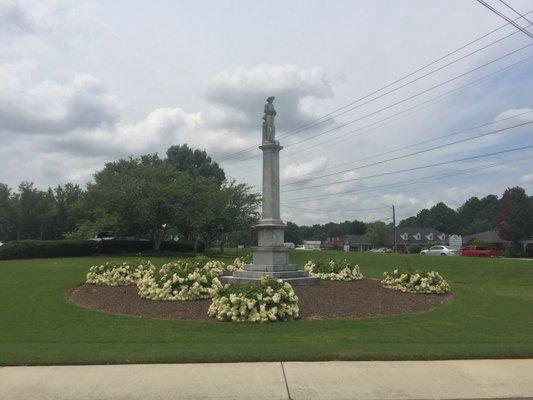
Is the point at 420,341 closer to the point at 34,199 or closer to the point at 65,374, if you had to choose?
the point at 65,374

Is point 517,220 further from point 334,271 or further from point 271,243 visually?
point 271,243

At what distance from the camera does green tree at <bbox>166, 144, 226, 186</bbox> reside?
61.4m

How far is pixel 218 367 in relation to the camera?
6523 mm

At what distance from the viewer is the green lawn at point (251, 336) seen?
278 inches

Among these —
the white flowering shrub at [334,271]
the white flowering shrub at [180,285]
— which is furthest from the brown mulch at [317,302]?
the white flowering shrub at [334,271]

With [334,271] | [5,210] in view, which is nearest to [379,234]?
[5,210]

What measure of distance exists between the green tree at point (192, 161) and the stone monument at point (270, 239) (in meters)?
45.6

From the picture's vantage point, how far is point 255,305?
34.8 feet

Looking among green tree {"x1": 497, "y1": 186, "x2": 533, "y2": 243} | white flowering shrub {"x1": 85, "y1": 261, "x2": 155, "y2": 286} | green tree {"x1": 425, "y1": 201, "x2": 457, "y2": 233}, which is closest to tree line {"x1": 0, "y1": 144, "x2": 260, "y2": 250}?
white flowering shrub {"x1": 85, "y1": 261, "x2": 155, "y2": 286}

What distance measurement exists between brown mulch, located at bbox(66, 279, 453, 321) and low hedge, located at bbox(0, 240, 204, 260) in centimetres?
1941

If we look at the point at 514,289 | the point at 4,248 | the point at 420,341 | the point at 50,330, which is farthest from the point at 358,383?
the point at 4,248

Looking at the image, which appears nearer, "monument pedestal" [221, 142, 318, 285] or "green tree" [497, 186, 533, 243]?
"monument pedestal" [221, 142, 318, 285]

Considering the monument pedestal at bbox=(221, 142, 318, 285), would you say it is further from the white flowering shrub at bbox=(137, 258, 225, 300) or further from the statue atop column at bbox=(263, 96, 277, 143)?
the white flowering shrub at bbox=(137, 258, 225, 300)

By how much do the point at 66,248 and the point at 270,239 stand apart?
77.5 ft
